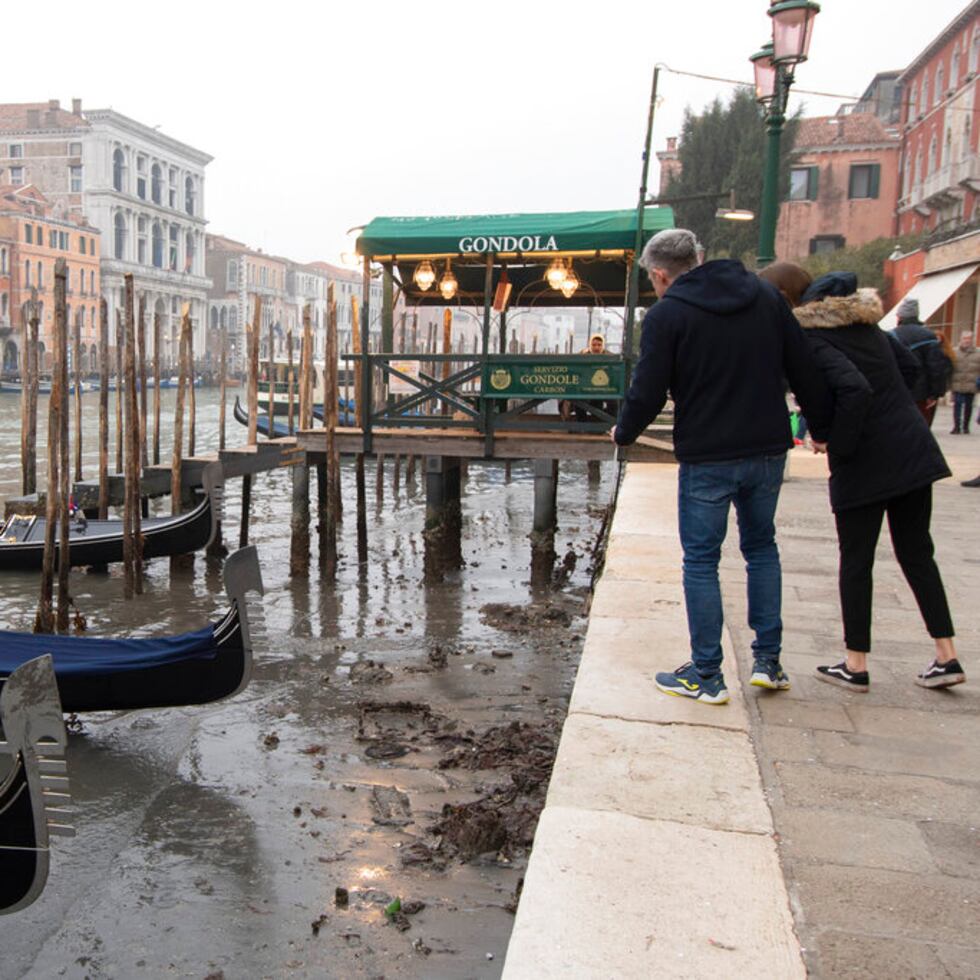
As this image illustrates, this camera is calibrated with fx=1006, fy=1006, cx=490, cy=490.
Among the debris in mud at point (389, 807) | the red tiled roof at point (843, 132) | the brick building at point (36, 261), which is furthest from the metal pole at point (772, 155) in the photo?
the brick building at point (36, 261)

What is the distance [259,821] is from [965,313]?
18251 millimetres

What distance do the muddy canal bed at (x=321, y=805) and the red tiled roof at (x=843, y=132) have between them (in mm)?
26411

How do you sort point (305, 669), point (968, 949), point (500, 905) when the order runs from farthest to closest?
point (305, 669), point (500, 905), point (968, 949)

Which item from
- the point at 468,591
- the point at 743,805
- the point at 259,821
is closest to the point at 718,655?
the point at 743,805

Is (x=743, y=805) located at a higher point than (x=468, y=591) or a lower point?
higher

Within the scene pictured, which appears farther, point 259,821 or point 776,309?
point 259,821

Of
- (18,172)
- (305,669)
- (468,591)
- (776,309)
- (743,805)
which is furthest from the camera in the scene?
(18,172)

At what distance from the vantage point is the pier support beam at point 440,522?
8.20 metres

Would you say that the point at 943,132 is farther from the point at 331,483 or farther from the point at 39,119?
the point at 39,119

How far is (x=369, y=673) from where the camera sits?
548 centimetres

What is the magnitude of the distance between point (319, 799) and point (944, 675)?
89.5 inches

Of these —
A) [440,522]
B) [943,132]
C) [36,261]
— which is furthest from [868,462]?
[36,261]

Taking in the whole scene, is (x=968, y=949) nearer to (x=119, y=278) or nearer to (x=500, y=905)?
(x=500, y=905)

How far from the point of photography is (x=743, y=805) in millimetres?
2057
